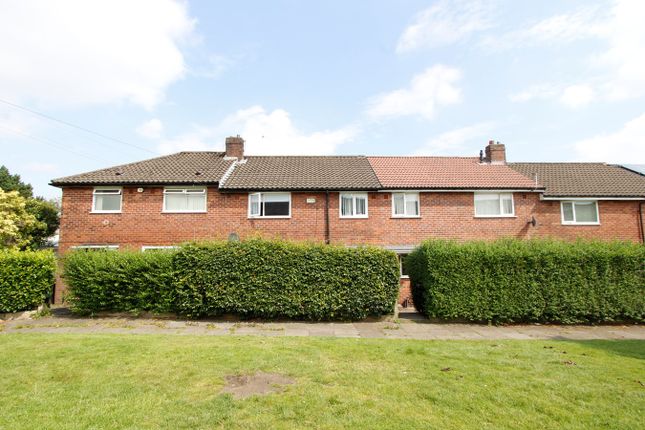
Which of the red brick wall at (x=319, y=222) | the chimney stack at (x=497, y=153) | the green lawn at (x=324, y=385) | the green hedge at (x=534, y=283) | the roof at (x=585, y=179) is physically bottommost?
the green lawn at (x=324, y=385)

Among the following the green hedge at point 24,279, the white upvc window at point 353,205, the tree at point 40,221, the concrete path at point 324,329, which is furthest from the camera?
the tree at point 40,221

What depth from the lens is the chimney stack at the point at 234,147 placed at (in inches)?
796

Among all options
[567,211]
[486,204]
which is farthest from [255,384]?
[567,211]

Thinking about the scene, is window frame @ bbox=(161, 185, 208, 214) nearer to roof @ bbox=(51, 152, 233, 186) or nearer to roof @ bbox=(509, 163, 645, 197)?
roof @ bbox=(51, 152, 233, 186)

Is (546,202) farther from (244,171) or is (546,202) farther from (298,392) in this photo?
(298,392)

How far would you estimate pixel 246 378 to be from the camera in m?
5.71

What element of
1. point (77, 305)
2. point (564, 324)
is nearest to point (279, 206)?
point (77, 305)

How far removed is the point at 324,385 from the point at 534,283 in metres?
9.00

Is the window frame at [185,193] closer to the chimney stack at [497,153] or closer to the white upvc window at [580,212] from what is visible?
the chimney stack at [497,153]

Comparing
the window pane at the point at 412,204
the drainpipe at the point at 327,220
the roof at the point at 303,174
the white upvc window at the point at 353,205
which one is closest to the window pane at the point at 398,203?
the window pane at the point at 412,204

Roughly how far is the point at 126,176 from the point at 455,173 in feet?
51.6

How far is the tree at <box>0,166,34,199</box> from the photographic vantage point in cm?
3137

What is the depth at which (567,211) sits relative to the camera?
18.0 meters

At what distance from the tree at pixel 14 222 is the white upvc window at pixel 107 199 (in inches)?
294
